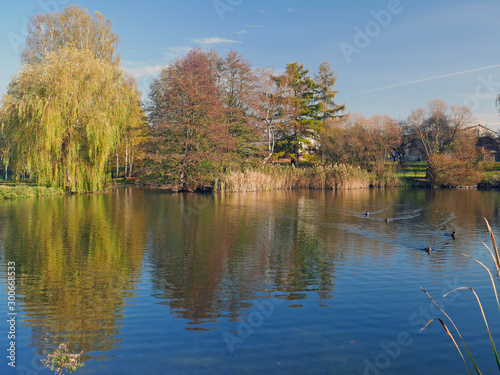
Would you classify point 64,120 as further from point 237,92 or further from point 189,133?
point 237,92

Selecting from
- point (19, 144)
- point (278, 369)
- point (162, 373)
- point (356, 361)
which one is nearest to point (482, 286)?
point (356, 361)

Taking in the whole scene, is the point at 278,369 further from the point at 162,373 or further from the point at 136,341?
the point at 136,341

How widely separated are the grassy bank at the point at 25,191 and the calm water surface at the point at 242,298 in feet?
44.0

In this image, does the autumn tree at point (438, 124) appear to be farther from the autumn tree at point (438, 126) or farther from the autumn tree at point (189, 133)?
the autumn tree at point (189, 133)

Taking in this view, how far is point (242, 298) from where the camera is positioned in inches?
313

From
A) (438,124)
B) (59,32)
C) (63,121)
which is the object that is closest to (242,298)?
(63,121)

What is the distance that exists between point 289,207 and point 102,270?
16.1m

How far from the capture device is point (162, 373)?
512 cm

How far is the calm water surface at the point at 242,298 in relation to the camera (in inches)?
219

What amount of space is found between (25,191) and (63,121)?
567cm

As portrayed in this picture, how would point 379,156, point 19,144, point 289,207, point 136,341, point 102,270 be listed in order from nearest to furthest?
point 136,341, point 102,270, point 289,207, point 19,144, point 379,156

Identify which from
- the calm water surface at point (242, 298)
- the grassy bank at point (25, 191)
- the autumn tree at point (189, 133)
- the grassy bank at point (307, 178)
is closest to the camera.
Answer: the calm water surface at point (242, 298)

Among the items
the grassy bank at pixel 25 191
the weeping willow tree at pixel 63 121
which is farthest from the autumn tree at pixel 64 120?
the grassy bank at pixel 25 191

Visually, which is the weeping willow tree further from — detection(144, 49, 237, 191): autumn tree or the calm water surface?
the calm water surface
